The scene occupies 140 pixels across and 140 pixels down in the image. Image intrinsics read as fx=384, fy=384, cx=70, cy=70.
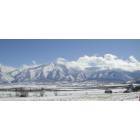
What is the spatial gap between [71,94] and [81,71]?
1.39 ft

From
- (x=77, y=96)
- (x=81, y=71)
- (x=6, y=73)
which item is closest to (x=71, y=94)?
(x=77, y=96)

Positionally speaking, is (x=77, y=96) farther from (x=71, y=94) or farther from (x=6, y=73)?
(x=6, y=73)

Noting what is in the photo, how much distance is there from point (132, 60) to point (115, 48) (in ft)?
1.14

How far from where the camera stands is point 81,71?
6.45 m

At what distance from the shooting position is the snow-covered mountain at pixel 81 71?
20.7 ft

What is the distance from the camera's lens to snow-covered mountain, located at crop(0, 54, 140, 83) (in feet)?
20.7

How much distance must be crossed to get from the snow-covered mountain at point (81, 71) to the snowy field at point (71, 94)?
0.39 ft

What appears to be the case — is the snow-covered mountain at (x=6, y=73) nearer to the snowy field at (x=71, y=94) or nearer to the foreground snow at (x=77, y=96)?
the snowy field at (x=71, y=94)

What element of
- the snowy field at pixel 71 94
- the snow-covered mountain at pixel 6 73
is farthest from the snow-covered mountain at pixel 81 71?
the snowy field at pixel 71 94
